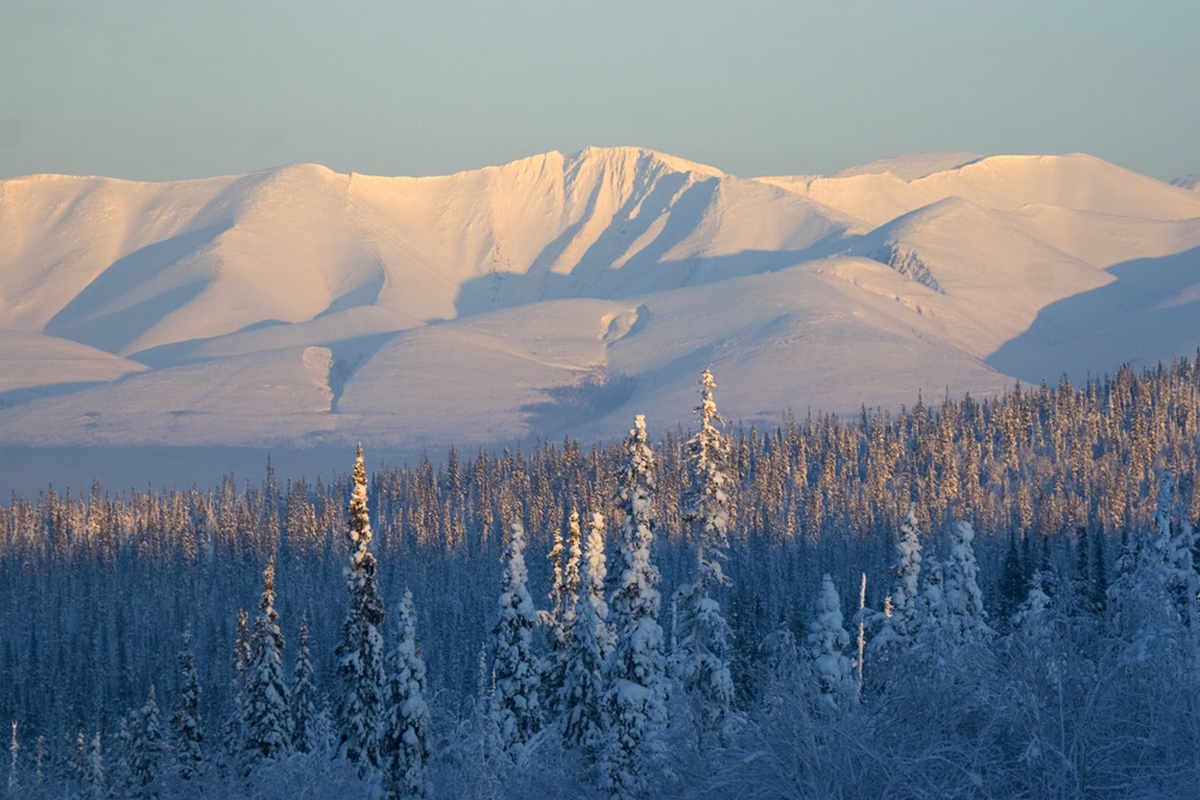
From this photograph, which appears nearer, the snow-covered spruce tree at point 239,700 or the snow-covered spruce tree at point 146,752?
the snow-covered spruce tree at point 146,752

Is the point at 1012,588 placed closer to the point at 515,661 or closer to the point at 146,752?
the point at 515,661

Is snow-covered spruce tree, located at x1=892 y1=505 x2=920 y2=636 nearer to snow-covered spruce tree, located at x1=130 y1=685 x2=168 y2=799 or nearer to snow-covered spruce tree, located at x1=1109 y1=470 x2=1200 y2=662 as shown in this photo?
snow-covered spruce tree, located at x1=1109 y1=470 x2=1200 y2=662

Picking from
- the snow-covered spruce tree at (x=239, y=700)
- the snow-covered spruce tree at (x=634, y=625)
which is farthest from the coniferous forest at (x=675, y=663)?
the snow-covered spruce tree at (x=239, y=700)


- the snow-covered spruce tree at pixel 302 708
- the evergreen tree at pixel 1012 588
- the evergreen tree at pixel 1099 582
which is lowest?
the snow-covered spruce tree at pixel 302 708

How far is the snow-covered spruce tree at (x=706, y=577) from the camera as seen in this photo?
37.0m

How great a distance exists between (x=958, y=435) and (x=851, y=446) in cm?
1325

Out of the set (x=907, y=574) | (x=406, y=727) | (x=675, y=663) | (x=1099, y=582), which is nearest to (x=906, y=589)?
(x=907, y=574)

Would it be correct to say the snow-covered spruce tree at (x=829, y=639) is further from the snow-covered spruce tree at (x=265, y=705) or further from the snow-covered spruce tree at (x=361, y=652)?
the snow-covered spruce tree at (x=265, y=705)

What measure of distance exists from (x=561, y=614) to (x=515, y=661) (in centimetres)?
206

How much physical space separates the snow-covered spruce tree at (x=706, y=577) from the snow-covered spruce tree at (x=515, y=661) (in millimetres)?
8141

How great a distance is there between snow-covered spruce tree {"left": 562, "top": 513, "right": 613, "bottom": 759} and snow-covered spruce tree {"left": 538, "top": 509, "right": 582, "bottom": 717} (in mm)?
2990

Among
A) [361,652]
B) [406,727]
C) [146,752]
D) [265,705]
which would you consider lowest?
[146,752]

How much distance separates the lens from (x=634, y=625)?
36344 millimetres

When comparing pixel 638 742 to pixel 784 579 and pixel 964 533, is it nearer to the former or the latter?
pixel 964 533
